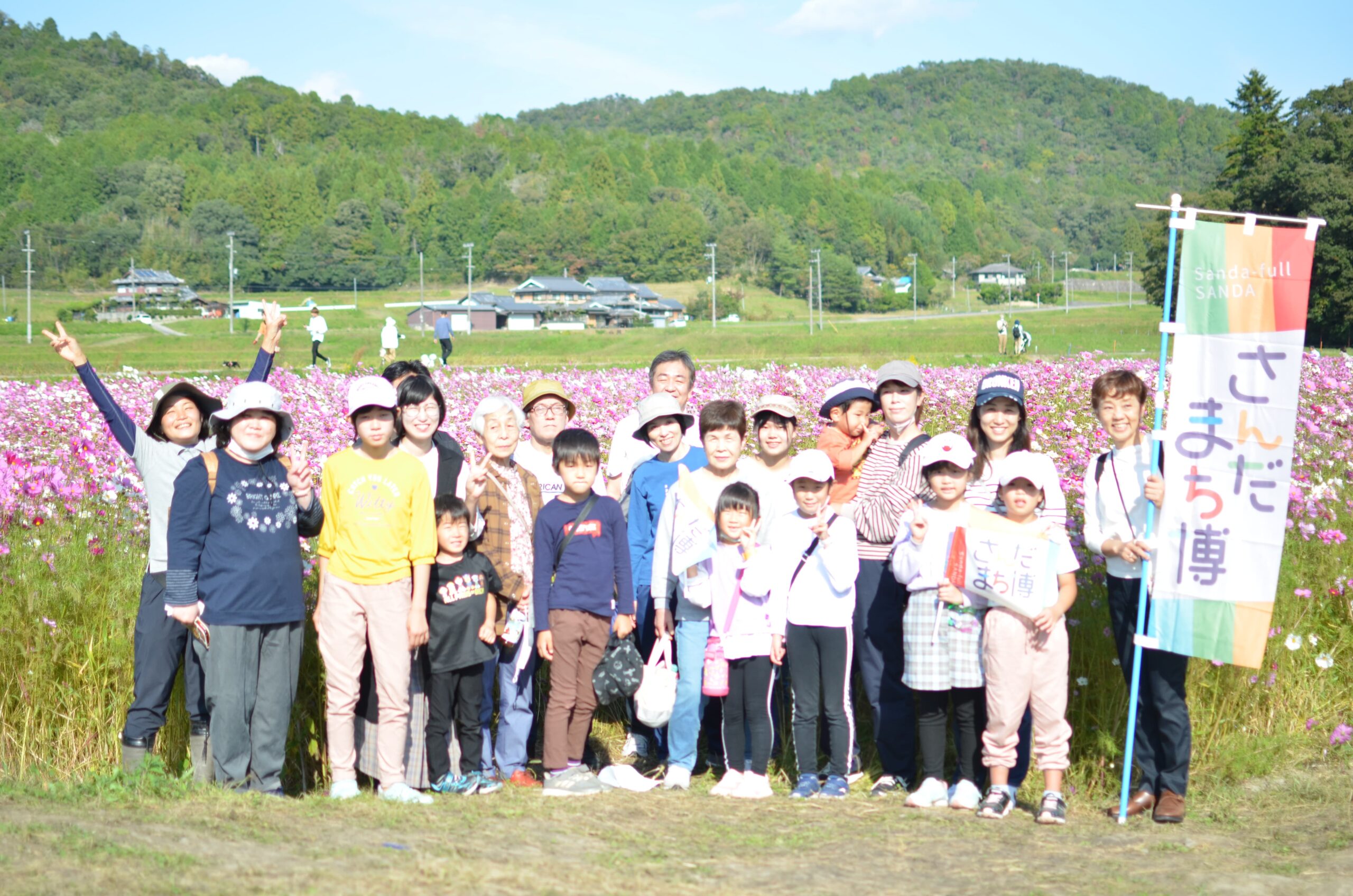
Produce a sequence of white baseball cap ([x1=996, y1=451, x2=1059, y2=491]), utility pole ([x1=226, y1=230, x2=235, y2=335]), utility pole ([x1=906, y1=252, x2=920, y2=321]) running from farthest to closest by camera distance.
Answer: utility pole ([x1=906, y1=252, x2=920, y2=321])
utility pole ([x1=226, y1=230, x2=235, y2=335])
white baseball cap ([x1=996, y1=451, x2=1059, y2=491])

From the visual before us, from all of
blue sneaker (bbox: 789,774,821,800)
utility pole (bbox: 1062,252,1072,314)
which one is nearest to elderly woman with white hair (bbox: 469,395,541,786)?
blue sneaker (bbox: 789,774,821,800)

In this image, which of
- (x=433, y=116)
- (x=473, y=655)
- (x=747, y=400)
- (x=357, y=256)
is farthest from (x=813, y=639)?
(x=433, y=116)

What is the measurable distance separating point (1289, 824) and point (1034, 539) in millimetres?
1650

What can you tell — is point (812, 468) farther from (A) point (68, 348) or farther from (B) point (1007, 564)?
(A) point (68, 348)

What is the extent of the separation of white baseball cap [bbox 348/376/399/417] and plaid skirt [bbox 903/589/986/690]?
7.87 ft

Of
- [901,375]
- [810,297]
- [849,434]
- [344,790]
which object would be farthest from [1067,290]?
[344,790]

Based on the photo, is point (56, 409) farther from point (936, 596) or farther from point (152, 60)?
point (152, 60)

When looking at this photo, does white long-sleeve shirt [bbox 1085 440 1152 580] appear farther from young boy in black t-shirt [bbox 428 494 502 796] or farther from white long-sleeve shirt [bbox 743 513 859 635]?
young boy in black t-shirt [bbox 428 494 502 796]

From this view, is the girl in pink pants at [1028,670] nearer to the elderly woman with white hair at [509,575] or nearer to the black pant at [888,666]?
the black pant at [888,666]

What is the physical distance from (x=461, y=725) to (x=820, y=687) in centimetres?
161

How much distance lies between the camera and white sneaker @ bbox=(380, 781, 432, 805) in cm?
486

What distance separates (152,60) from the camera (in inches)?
7859

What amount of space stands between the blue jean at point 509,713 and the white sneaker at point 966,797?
6.38 ft

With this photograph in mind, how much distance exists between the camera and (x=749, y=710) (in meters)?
5.21
